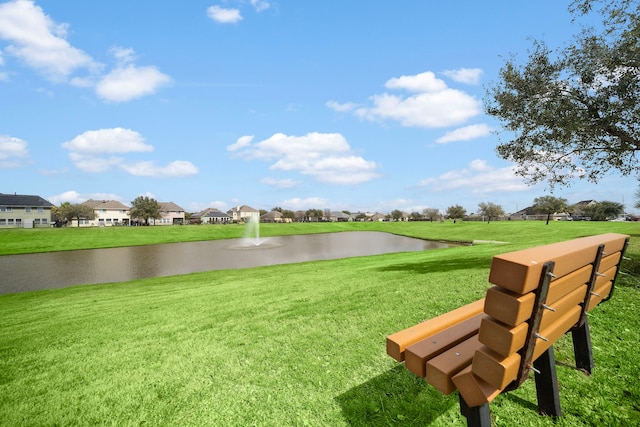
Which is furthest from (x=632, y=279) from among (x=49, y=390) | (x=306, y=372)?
(x=49, y=390)

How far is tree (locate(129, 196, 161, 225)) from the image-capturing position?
96.2 m

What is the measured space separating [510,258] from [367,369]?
9.42 ft

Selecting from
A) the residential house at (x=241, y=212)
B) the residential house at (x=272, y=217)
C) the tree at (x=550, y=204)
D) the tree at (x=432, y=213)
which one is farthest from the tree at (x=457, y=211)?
the residential house at (x=241, y=212)

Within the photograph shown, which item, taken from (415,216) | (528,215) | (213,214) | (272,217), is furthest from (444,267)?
(528,215)

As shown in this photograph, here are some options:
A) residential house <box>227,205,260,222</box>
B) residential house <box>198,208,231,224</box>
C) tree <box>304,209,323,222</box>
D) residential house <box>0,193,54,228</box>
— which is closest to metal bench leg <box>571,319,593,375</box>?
residential house <box>0,193,54,228</box>

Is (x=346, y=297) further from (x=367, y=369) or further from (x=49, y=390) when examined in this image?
(x=49, y=390)

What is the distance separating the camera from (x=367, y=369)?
13.9 ft

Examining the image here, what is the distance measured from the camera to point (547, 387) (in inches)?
127

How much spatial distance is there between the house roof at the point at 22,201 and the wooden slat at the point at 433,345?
10865 centimetres

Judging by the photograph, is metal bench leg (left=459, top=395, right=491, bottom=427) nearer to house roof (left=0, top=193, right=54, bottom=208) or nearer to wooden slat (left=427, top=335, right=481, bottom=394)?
wooden slat (left=427, top=335, right=481, bottom=394)

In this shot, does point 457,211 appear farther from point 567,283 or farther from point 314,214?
point 567,283

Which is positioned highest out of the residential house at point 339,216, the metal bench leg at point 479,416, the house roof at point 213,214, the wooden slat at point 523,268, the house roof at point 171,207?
the house roof at point 171,207

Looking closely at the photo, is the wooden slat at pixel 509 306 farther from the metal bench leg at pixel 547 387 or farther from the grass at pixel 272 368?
the grass at pixel 272 368

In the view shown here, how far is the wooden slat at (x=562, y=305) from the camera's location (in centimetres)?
251
